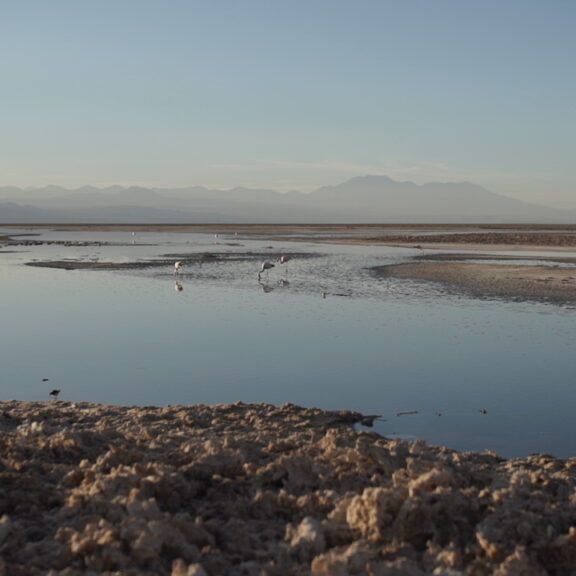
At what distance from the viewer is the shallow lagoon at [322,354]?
28.6ft

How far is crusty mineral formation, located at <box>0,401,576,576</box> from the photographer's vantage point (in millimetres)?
3926

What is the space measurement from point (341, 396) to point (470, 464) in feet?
11.3

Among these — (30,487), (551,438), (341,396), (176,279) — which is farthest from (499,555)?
(176,279)

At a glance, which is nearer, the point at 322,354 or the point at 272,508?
the point at 272,508

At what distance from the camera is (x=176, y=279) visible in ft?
82.2

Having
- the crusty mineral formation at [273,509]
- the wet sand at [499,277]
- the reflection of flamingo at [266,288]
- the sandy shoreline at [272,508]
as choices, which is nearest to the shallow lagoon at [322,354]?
the reflection of flamingo at [266,288]

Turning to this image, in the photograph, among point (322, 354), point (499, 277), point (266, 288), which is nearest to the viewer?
point (322, 354)

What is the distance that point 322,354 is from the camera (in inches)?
473

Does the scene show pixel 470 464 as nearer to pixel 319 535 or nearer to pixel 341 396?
pixel 319 535

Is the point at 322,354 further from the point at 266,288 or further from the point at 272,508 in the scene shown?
the point at 266,288

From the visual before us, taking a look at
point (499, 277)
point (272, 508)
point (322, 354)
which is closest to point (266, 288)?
point (499, 277)

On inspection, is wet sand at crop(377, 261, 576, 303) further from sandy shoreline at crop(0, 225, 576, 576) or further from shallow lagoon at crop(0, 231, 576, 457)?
sandy shoreline at crop(0, 225, 576, 576)

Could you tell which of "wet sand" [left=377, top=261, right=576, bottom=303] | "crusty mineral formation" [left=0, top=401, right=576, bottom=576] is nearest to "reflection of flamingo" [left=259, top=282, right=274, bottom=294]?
"wet sand" [left=377, top=261, right=576, bottom=303]

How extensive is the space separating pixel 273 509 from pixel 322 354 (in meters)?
7.31
